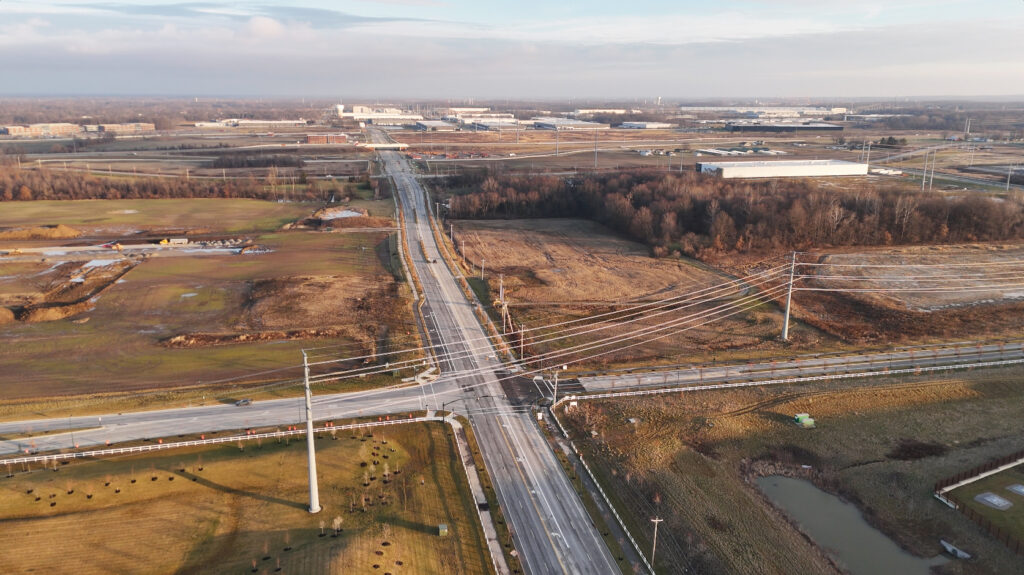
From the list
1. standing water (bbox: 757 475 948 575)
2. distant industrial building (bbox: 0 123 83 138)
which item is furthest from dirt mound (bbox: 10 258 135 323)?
distant industrial building (bbox: 0 123 83 138)

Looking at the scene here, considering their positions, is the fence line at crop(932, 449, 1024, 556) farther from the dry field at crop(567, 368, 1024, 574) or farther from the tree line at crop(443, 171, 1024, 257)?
the tree line at crop(443, 171, 1024, 257)

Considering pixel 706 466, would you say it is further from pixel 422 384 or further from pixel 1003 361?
pixel 1003 361

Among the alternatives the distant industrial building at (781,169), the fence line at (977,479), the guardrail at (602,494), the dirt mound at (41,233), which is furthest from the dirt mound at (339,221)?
the fence line at (977,479)

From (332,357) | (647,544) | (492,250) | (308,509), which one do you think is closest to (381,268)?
(492,250)

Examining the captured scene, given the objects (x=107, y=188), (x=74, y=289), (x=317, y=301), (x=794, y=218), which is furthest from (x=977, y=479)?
(x=107, y=188)

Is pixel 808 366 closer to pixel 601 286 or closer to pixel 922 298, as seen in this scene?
pixel 922 298

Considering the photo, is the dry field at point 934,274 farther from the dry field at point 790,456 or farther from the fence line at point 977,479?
the fence line at point 977,479
